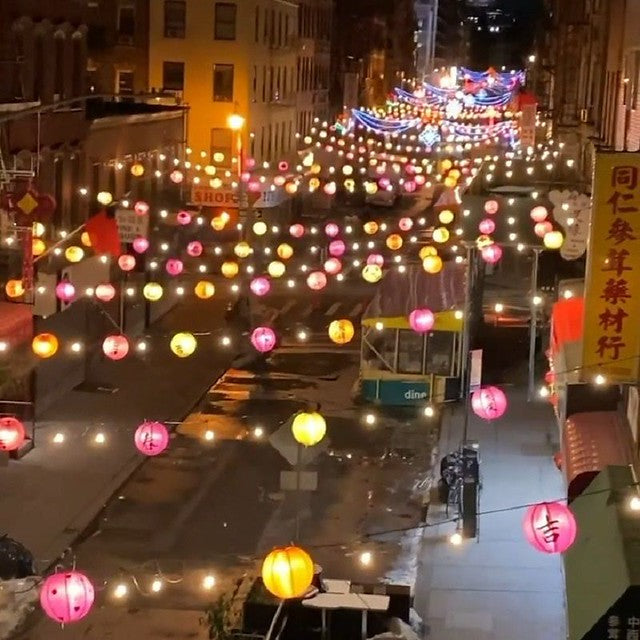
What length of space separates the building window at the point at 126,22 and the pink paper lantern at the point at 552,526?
4389 cm

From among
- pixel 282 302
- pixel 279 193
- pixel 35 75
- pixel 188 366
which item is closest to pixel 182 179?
pixel 282 302

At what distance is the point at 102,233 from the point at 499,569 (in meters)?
12.0

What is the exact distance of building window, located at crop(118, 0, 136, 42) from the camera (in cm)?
5606

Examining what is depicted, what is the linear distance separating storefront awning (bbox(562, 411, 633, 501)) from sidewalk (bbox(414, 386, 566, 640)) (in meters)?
1.79

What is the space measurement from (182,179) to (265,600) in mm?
28741

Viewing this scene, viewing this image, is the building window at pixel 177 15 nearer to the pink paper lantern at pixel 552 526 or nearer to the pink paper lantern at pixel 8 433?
the pink paper lantern at pixel 8 433

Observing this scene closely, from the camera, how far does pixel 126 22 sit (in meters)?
56.1

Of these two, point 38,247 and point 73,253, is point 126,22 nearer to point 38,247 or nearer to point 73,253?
point 73,253

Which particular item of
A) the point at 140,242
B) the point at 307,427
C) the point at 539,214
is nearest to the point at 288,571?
the point at 307,427

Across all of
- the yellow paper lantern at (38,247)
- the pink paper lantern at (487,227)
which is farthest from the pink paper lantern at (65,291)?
the pink paper lantern at (487,227)

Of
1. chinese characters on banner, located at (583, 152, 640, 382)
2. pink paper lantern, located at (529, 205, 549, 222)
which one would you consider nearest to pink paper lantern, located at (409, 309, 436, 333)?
pink paper lantern, located at (529, 205, 549, 222)

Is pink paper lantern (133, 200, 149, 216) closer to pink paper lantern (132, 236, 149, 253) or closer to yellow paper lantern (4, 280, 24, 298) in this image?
pink paper lantern (132, 236, 149, 253)

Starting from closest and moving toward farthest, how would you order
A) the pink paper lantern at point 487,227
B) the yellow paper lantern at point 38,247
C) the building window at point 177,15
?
1. the yellow paper lantern at point 38,247
2. the pink paper lantern at point 487,227
3. the building window at point 177,15

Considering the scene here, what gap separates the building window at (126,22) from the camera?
56.1m
